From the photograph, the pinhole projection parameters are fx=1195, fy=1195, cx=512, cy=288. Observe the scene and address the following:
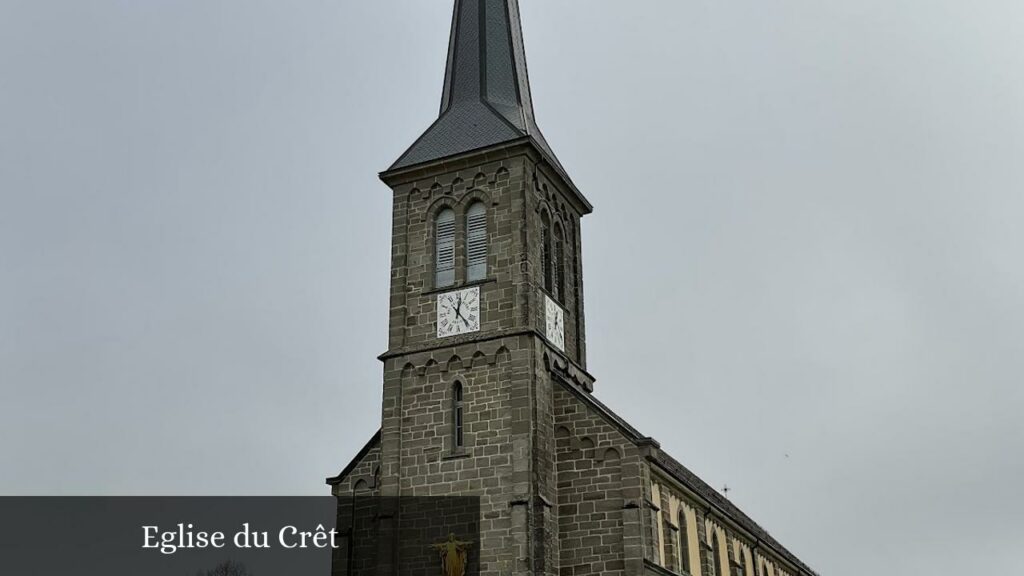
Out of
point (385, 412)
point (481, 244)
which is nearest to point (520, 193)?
point (481, 244)

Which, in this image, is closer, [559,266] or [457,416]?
[457,416]

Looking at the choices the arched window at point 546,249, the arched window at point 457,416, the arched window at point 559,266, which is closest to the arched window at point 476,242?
the arched window at point 546,249

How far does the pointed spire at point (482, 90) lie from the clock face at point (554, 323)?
4.52m

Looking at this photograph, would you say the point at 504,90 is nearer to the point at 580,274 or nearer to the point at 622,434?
the point at 580,274

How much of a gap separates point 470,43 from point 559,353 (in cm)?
1103

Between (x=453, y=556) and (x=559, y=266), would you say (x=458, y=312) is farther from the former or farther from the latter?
(x=453, y=556)

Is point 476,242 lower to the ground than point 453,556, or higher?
higher

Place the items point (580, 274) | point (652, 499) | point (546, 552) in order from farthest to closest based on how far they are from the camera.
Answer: point (580, 274) < point (652, 499) < point (546, 552)

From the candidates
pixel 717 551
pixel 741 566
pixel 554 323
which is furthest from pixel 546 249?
pixel 741 566

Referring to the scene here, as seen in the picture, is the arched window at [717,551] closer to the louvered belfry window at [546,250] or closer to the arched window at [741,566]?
the arched window at [741,566]

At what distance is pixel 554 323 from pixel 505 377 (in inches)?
125

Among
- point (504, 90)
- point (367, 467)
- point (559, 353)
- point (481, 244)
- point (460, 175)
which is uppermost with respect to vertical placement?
point (504, 90)

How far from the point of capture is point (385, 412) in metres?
32.5

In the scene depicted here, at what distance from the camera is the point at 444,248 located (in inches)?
1341
